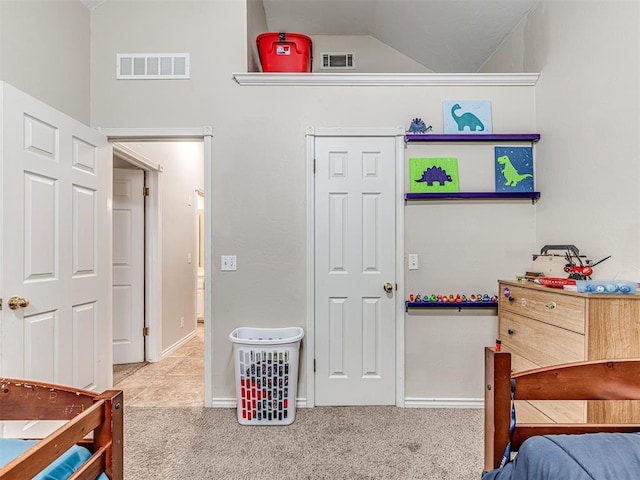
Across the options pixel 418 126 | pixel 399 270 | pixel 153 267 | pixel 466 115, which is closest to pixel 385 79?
pixel 418 126

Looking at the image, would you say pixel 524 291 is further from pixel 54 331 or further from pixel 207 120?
pixel 54 331

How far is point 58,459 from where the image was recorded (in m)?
0.91

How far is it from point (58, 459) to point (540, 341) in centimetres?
204

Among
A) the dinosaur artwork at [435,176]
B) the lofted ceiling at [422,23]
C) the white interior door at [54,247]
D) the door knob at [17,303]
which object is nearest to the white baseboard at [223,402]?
the white interior door at [54,247]

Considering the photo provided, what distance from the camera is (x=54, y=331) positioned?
206 cm

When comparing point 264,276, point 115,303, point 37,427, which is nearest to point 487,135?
point 264,276

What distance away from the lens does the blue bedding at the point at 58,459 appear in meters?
0.87

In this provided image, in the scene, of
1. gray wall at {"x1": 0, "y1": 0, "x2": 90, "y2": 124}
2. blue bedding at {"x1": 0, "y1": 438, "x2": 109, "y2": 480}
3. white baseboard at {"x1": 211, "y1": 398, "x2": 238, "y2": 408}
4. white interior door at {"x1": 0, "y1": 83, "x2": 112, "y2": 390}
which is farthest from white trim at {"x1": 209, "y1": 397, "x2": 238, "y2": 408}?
gray wall at {"x1": 0, "y1": 0, "x2": 90, "y2": 124}

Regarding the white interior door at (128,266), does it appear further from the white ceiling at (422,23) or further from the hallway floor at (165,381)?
the white ceiling at (422,23)

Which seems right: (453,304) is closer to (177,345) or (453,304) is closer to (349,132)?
(349,132)

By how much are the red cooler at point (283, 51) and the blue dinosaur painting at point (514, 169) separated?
1584mm

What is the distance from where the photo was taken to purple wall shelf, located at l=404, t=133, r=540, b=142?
2525mm

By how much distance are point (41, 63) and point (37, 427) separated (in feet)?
6.95

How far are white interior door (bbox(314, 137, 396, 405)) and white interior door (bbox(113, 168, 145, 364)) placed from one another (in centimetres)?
208
